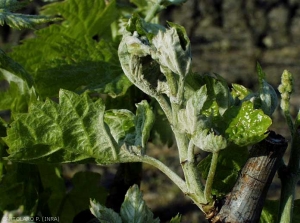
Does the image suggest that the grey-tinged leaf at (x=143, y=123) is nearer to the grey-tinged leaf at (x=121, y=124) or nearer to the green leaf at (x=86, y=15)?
the grey-tinged leaf at (x=121, y=124)

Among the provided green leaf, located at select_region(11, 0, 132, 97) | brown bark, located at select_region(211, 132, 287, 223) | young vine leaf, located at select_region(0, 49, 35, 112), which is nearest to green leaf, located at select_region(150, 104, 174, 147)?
green leaf, located at select_region(11, 0, 132, 97)

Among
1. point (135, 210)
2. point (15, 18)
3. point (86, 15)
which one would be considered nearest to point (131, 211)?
point (135, 210)

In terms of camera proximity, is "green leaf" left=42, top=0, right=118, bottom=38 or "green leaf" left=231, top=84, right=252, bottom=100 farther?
"green leaf" left=42, top=0, right=118, bottom=38

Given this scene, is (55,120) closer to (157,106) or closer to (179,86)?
(179,86)

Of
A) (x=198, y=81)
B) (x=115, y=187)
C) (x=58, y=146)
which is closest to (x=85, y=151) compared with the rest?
(x=58, y=146)

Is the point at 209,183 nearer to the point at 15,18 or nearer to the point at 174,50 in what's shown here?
the point at 174,50

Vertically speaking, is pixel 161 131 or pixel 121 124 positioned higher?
pixel 121 124

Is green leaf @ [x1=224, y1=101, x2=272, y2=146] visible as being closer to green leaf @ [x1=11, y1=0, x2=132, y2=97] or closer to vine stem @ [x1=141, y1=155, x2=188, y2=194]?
vine stem @ [x1=141, y1=155, x2=188, y2=194]
